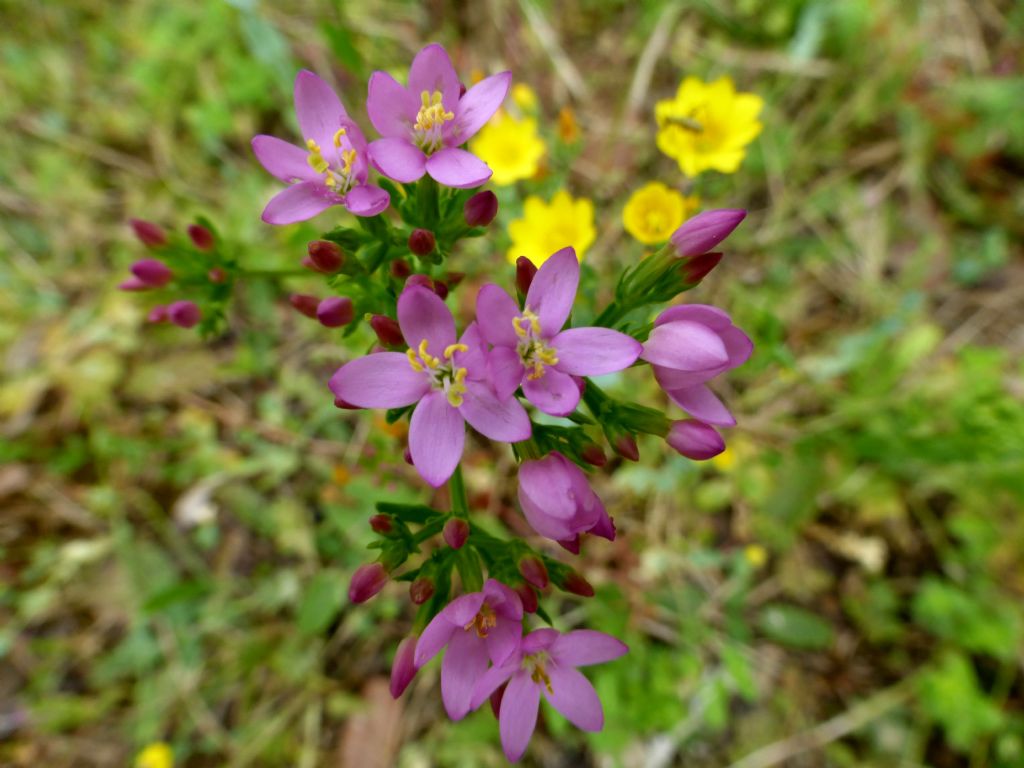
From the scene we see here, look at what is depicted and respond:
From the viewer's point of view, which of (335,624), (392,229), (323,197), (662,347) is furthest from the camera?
(335,624)

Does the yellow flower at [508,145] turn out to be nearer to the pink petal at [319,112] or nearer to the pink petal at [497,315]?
the pink petal at [319,112]

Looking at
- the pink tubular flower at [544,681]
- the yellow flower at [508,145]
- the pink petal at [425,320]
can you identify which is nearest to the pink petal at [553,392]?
the pink petal at [425,320]

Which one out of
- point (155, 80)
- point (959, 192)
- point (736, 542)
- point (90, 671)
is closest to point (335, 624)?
point (90, 671)

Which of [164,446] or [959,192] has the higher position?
[164,446]

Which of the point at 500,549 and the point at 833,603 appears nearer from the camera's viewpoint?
the point at 500,549

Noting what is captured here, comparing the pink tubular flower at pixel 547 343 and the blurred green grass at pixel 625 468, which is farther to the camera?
the blurred green grass at pixel 625 468

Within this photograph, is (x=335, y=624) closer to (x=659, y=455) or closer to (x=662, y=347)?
(x=659, y=455)

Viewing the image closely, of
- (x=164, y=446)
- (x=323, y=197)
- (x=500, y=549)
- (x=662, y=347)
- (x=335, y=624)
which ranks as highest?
(x=323, y=197)
